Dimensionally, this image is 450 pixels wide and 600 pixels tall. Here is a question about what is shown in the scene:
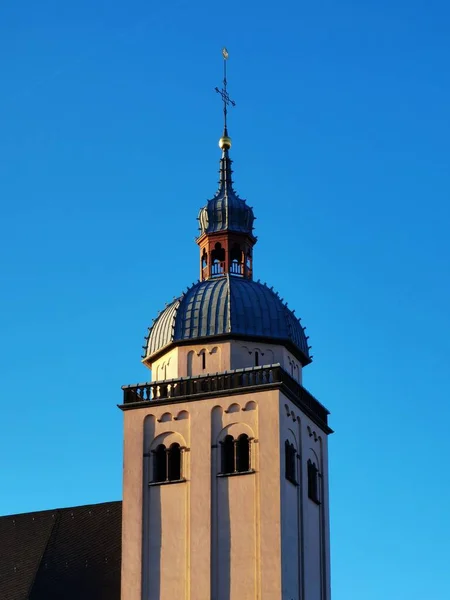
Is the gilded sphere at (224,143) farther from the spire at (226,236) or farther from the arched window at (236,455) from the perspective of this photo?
the arched window at (236,455)

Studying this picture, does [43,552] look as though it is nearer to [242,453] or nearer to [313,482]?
[242,453]

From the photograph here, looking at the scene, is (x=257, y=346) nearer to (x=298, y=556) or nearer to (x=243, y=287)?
(x=243, y=287)

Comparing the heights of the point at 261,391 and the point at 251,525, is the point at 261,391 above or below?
above

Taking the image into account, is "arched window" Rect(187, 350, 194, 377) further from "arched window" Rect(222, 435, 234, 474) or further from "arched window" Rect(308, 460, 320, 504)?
"arched window" Rect(308, 460, 320, 504)

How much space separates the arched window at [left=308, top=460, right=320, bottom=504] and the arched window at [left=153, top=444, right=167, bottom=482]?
18.0ft

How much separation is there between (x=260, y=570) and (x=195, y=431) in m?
5.82

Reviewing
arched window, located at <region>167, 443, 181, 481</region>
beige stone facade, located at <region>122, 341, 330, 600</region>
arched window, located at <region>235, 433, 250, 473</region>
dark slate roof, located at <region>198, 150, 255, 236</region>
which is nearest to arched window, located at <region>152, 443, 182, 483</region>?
arched window, located at <region>167, 443, 181, 481</region>

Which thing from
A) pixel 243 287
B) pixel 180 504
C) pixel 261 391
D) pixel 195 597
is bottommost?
pixel 195 597

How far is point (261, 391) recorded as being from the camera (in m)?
53.2

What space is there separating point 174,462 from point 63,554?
220 inches

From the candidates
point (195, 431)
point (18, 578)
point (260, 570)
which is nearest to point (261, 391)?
point (195, 431)

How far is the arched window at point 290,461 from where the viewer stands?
5314cm

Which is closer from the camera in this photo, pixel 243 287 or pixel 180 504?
pixel 180 504

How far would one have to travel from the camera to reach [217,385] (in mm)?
54000
